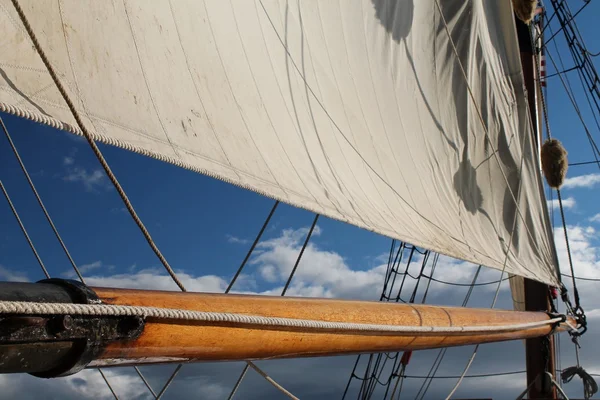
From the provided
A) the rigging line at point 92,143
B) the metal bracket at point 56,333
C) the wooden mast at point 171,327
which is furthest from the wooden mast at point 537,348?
the metal bracket at point 56,333

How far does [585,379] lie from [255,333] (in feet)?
19.3

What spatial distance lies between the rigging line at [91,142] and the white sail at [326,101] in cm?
4

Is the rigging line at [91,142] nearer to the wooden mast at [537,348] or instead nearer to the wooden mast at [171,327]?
the wooden mast at [171,327]

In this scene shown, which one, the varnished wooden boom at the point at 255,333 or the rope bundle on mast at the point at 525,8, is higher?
the rope bundle on mast at the point at 525,8

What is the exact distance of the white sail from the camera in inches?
67.3

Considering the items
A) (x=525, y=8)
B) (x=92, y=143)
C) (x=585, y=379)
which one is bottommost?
(x=585, y=379)

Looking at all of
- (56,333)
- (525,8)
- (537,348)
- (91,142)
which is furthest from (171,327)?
(525,8)

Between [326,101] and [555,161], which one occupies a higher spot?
[555,161]

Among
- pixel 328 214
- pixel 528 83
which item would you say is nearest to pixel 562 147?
pixel 528 83

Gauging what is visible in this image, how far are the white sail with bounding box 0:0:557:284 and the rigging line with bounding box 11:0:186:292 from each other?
0.04 m

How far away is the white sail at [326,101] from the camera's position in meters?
1.71

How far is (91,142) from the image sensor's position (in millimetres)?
1555

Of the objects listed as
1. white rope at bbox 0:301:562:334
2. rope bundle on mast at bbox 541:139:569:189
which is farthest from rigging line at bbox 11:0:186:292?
rope bundle on mast at bbox 541:139:569:189

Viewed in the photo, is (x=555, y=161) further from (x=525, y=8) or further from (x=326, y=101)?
(x=326, y=101)
